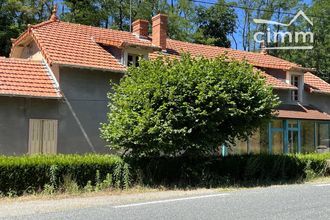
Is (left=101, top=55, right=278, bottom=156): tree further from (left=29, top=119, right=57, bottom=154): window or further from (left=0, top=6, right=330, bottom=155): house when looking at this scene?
(left=29, top=119, right=57, bottom=154): window

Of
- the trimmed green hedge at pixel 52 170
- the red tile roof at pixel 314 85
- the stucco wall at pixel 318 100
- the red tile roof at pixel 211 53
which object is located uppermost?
the red tile roof at pixel 211 53

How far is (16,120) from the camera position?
1838cm

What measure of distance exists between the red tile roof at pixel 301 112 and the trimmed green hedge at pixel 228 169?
830cm

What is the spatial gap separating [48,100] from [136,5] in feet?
90.3

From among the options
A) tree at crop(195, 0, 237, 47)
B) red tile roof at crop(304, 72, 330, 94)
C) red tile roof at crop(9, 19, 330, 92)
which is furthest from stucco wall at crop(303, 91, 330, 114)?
tree at crop(195, 0, 237, 47)

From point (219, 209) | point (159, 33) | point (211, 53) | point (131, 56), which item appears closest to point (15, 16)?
point (159, 33)

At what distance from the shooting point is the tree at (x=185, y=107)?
14.9m

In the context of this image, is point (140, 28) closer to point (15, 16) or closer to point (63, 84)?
point (63, 84)

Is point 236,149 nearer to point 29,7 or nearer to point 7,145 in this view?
point 7,145

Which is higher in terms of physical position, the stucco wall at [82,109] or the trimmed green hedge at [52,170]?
the stucco wall at [82,109]

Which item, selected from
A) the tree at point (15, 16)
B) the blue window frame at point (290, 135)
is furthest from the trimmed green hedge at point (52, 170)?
the tree at point (15, 16)

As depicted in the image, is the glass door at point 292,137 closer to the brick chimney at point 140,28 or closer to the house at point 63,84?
the house at point 63,84

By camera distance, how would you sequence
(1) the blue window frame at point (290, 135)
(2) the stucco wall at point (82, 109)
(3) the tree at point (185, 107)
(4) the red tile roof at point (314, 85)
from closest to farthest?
(3) the tree at point (185, 107)
(2) the stucco wall at point (82, 109)
(1) the blue window frame at point (290, 135)
(4) the red tile roof at point (314, 85)

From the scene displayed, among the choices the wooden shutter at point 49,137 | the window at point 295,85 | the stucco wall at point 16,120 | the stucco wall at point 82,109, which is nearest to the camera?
the stucco wall at point 16,120
